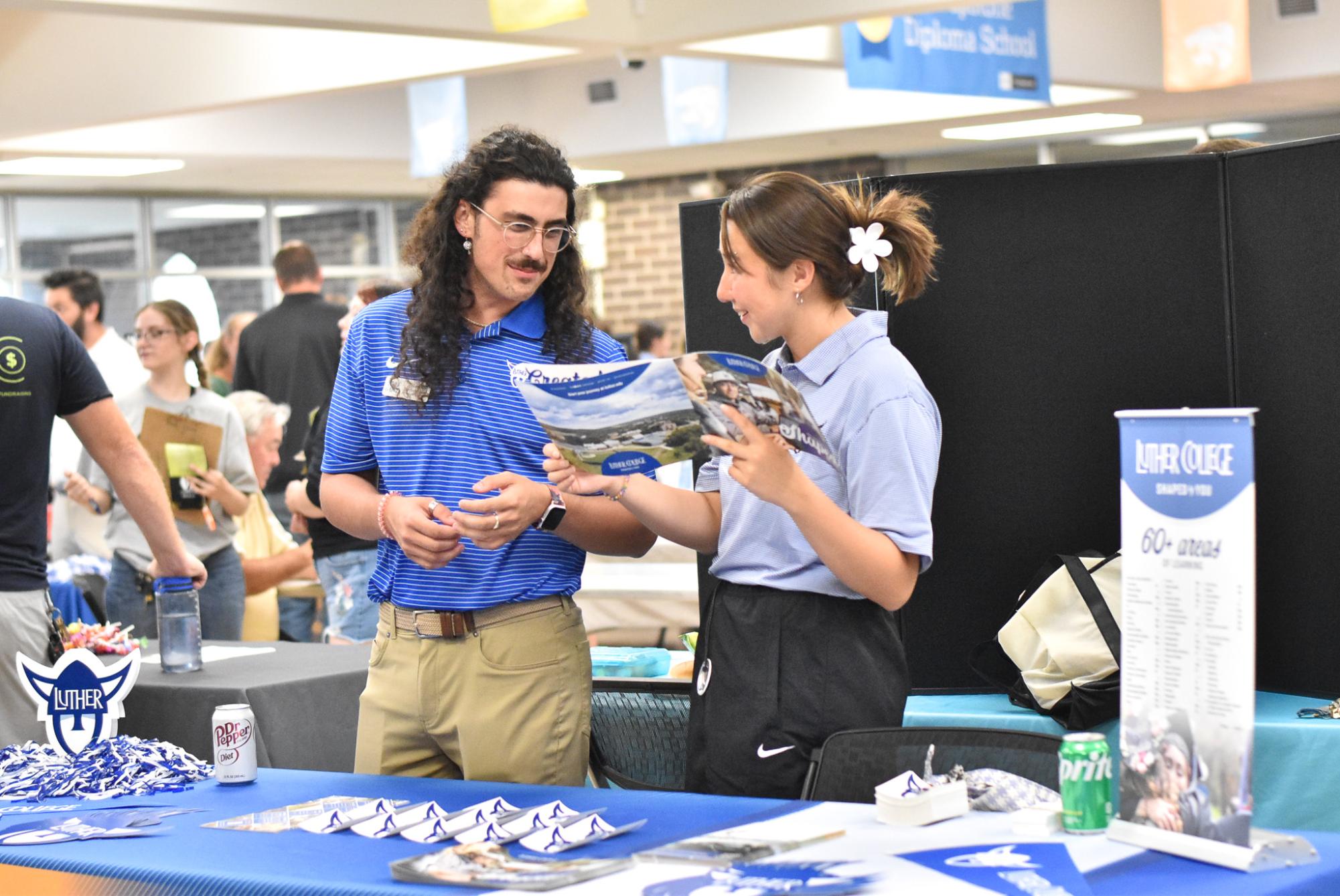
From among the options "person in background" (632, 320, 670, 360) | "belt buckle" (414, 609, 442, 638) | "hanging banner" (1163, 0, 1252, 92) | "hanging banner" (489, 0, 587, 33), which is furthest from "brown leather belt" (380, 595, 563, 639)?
"person in background" (632, 320, 670, 360)

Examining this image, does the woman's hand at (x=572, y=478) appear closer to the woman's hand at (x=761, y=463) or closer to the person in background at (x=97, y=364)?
the woman's hand at (x=761, y=463)

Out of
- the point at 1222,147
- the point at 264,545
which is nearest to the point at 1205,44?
the point at 1222,147

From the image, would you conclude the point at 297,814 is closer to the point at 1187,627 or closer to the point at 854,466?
the point at 854,466

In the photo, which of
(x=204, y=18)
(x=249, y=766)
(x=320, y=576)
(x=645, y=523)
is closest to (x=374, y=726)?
(x=249, y=766)

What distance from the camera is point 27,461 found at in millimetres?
2963

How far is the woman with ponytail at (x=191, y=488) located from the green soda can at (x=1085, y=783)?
350cm

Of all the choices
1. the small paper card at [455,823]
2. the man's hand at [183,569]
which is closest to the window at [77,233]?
the man's hand at [183,569]

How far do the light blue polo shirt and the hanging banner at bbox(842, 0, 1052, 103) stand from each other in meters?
4.75

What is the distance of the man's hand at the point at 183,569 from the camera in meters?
3.20

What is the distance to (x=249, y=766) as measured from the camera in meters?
2.23

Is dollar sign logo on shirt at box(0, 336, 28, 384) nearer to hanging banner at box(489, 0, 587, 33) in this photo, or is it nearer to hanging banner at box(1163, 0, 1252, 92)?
hanging banner at box(489, 0, 587, 33)

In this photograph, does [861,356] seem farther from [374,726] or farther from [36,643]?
[36,643]

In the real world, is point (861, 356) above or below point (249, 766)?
above

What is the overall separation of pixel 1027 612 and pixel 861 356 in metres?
1.05
